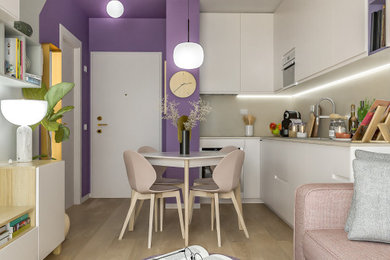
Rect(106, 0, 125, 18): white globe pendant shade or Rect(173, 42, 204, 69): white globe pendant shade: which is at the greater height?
Rect(106, 0, 125, 18): white globe pendant shade

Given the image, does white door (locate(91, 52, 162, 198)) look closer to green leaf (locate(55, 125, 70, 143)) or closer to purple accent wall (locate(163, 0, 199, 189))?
purple accent wall (locate(163, 0, 199, 189))

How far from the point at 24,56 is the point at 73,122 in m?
2.15

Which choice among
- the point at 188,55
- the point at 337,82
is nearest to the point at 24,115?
the point at 188,55

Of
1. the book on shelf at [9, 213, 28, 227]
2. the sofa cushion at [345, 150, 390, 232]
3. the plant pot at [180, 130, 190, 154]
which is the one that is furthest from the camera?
the plant pot at [180, 130, 190, 154]

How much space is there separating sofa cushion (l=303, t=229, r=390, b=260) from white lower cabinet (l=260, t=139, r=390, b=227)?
2.22ft

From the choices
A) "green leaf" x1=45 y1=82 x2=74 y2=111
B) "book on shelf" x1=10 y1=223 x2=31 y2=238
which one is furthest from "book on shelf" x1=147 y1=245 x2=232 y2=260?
"green leaf" x1=45 y1=82 x2=74 y2=111

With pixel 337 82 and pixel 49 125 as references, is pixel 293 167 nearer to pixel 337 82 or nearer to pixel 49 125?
pixel 337 82

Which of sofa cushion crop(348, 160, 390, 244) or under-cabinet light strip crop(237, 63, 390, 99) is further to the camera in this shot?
under-cabinet light strip crop(237, 63, 390, 99)

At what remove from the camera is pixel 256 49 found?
476 centimetres

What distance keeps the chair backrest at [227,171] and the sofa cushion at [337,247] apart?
1221 millimetres

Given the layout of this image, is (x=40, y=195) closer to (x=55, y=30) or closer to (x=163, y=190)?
(x=163, y=190)

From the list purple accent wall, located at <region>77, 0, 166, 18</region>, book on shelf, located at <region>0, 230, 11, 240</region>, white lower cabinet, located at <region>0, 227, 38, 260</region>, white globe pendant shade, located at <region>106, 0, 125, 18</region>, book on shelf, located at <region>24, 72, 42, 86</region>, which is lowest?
white lower cabinet, located at <region>0, 227, 38, 260</region>

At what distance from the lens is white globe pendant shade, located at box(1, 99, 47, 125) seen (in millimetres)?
2375

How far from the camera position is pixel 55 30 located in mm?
3826
